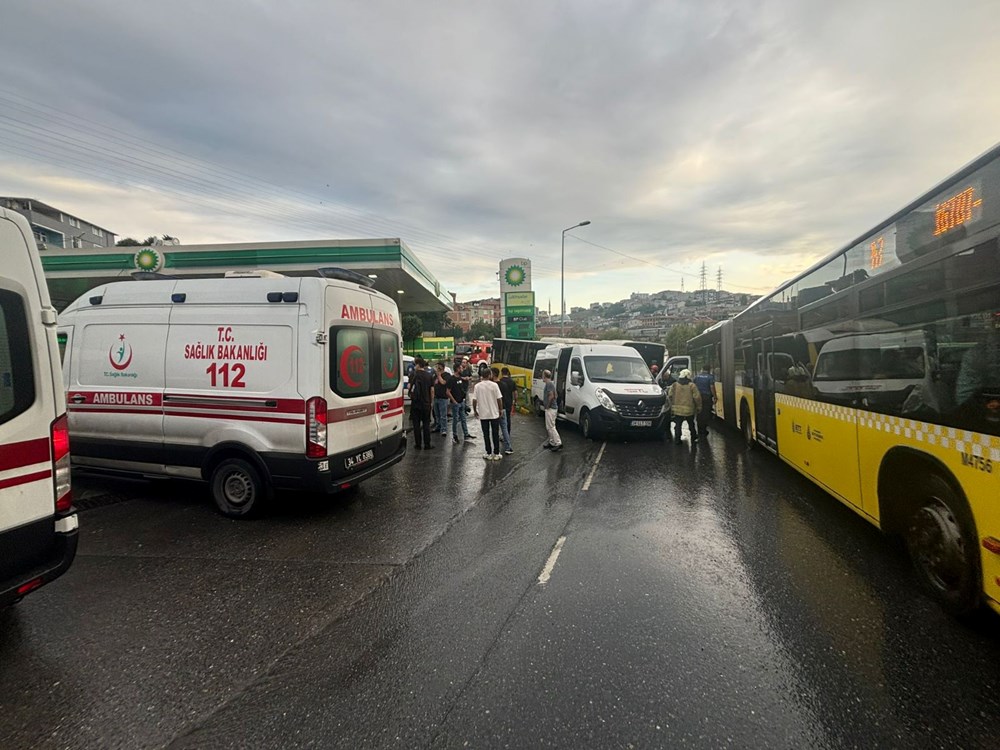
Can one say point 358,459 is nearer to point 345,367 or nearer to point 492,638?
point 345,367

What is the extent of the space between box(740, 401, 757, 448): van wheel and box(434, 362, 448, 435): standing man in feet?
21.7

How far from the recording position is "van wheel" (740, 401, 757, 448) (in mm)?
9875

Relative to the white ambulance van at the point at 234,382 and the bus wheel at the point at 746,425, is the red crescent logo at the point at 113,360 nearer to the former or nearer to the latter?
the white ambulance van at the point at 234,382

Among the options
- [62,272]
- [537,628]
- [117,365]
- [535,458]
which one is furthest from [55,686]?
[62,272]

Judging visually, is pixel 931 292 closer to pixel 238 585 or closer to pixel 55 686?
pixel 238 585

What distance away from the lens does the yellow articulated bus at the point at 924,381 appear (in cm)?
296

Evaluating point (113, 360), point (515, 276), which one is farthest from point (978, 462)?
point (515, 276)

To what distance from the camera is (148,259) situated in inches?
731

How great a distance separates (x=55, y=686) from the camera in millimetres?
2748

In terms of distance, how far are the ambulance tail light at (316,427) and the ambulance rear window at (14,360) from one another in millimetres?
2297

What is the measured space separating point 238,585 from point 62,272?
22.9 meters

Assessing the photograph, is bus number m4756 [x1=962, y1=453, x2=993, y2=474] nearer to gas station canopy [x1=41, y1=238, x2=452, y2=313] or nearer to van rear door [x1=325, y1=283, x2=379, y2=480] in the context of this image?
van rear door [x1=325, y1=283, x2=379, y2=480]

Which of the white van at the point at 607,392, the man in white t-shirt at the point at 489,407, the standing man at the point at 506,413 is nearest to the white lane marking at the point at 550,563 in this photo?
the man in white t-shirt at the point at 489,407

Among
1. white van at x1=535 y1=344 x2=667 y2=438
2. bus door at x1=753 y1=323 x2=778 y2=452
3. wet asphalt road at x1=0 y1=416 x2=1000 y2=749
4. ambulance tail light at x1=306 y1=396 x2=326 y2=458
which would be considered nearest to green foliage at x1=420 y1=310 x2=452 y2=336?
white van at x1=535 y1=344 x2=667 y2=438
